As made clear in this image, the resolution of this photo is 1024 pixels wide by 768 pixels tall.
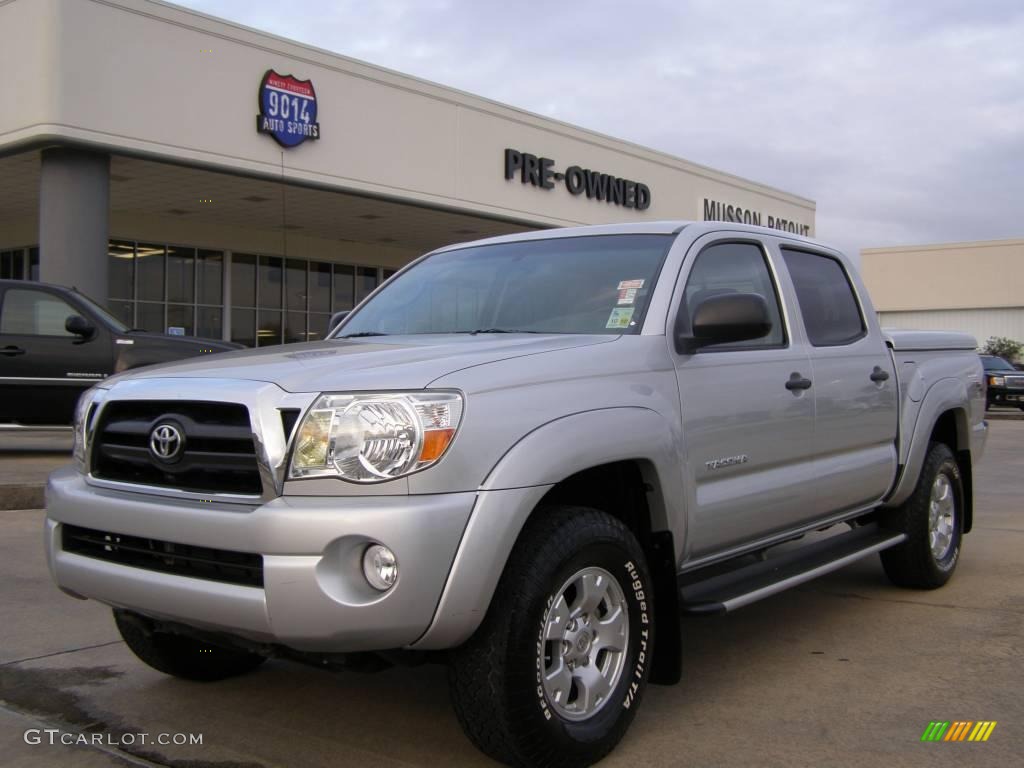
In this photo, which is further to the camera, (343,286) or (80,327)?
(343,286)

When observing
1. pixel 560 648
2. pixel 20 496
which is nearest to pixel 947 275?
pixel 20 496

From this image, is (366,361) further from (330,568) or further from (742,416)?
(742,416)

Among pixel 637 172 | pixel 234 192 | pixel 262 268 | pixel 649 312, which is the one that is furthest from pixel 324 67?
pixel 649 312

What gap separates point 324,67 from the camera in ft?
62.4

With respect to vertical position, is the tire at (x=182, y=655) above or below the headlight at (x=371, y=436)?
below

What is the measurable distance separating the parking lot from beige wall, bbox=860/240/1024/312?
168ft

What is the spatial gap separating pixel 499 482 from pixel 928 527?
357cm

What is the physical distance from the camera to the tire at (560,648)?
3039mm

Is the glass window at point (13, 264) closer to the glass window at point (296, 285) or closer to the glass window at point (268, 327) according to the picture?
the glass window at point (268, 327)

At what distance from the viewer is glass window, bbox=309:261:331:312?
27.0m

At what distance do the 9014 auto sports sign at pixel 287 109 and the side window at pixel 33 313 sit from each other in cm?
772

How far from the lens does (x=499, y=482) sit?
3.04 m

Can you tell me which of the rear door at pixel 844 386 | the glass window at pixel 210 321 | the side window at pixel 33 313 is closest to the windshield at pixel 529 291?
the rear door at pixel 844 386

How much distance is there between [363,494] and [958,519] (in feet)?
14.6
